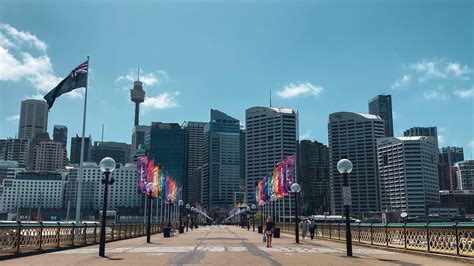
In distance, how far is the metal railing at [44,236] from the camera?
21.5m

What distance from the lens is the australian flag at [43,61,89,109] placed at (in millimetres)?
36625

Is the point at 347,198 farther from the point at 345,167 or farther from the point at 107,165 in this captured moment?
the point at 107,165

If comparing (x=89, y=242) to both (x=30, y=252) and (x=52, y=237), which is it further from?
(x=30, y=252)

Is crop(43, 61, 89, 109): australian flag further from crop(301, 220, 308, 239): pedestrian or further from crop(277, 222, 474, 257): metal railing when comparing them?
crop(277, 222, 474, 257): metal railing

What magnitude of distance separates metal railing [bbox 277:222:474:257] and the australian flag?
24.2 m

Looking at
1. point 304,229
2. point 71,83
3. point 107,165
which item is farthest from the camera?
point 304,229

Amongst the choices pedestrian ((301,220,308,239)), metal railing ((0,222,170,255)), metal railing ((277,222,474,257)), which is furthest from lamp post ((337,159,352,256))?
pedestrian ((301,220,308,239))

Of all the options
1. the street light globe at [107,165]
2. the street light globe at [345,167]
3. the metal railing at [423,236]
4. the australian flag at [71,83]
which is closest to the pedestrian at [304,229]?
the metal railing at [423,236]

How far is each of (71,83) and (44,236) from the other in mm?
16362

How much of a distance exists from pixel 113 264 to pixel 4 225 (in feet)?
22.3

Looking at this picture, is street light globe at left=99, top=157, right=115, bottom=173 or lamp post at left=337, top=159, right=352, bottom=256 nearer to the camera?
lamp post at left=337, top=159, right=352, bottom=256

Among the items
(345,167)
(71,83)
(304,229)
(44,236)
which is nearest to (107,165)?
(44,236)

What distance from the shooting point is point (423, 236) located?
22.3 meters

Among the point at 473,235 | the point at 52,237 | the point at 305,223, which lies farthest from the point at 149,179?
the point at 473,235
